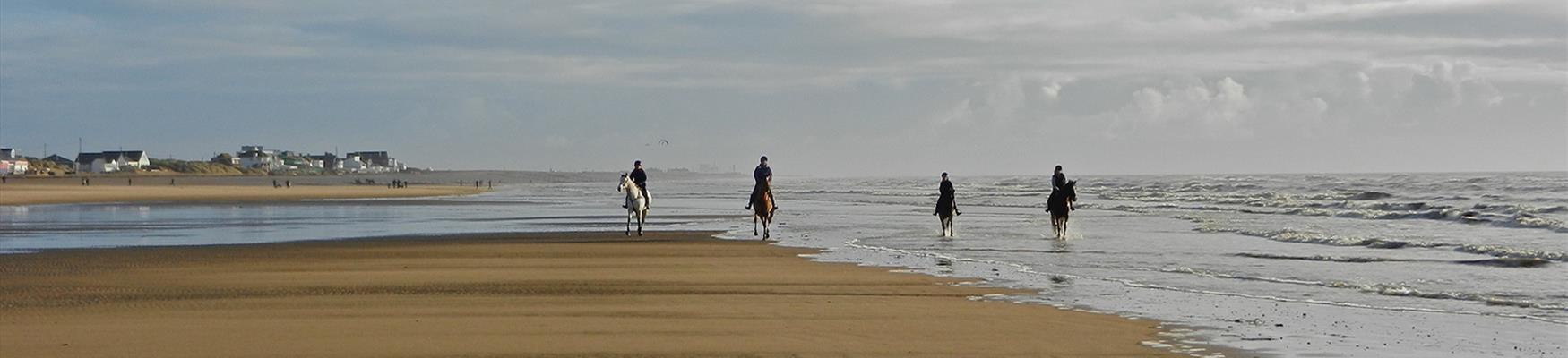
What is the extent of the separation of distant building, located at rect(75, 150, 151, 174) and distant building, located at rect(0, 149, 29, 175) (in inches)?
361

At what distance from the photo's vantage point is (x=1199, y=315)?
11.5 m

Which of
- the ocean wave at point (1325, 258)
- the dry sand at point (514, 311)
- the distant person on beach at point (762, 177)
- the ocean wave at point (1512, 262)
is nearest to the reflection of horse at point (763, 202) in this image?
the distant person on beach at point (762, 177)

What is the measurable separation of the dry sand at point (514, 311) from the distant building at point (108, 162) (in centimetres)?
18643

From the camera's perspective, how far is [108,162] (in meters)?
190

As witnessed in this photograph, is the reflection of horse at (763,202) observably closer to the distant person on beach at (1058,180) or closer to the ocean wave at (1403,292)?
the distant person on beach at (1058,180)

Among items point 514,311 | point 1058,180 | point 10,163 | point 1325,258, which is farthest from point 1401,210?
point 10,163

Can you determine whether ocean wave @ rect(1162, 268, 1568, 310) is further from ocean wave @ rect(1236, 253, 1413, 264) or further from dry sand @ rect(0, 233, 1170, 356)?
dry sand @ rect(0, 233, 1170, 356)

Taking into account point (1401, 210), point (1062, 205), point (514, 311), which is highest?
point (1062, 205)

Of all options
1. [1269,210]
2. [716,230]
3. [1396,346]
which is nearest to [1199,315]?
[1396,346]

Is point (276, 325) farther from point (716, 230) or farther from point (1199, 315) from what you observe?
point (716, 230)

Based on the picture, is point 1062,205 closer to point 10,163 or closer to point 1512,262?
point 1512,262

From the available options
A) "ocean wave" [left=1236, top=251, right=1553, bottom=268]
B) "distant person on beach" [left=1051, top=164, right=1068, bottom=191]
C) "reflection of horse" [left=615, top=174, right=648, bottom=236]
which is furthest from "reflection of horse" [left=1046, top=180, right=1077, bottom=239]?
"reflection of horse" [left=615, top=174, right=648, bottom=236]

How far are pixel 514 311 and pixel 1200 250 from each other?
12.8m

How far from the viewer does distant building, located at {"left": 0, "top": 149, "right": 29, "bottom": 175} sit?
6555 inches
